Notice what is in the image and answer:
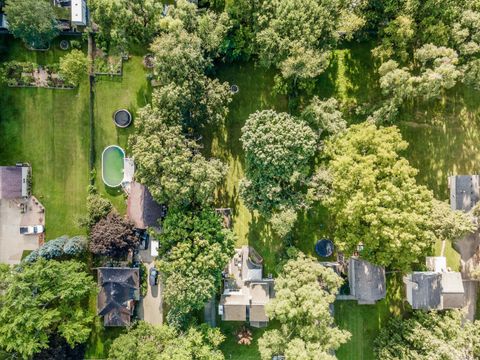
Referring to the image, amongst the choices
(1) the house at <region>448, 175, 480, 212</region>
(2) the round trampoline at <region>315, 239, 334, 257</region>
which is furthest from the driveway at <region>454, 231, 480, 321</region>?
(2) the round trampoline at <region>315, 239, 334, 257</region>

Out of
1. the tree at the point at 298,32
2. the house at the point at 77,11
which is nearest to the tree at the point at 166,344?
the tree at the point at 298,32

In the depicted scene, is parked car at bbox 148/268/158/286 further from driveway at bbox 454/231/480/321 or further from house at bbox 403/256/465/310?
driveway at bbox 454/231/480/321

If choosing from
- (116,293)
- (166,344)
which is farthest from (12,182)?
(166,344)

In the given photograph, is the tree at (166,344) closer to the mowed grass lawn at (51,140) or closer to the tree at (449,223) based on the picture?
the mowed grass lawn at (51,140)

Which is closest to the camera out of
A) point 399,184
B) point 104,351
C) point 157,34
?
point 399,184

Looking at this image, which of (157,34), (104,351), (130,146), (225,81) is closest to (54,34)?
(157,34)

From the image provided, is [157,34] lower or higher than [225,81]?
higher

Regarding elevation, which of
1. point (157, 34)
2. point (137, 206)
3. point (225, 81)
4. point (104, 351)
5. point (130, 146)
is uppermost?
point (157, 34)

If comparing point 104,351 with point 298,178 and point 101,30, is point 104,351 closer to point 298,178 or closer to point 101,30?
point 298,178
